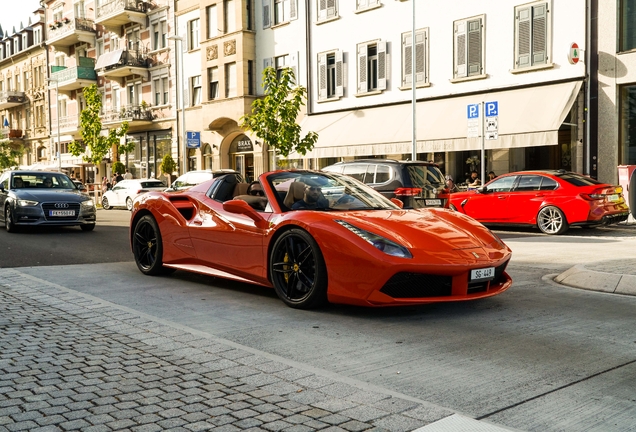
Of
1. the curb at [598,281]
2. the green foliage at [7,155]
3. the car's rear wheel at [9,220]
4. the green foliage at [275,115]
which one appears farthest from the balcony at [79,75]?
the curb at [598,281]

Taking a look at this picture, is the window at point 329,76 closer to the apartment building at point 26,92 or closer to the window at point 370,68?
the window at point 370,68

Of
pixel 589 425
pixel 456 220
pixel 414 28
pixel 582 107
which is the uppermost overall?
pixel 414 28

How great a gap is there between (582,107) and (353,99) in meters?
10.3

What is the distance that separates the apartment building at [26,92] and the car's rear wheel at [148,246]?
49.4m

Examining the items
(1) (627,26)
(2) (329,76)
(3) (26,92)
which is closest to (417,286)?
(1) (627,26)

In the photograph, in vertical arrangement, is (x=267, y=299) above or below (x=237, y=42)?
below

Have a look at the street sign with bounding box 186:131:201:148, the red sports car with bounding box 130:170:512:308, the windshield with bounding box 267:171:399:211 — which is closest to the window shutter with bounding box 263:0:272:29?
the street sign with bounding box 186:131:201:148

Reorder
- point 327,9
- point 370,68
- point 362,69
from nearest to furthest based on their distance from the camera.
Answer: point 370,68 < point 362,69 < point 327,9

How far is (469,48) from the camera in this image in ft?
77.9

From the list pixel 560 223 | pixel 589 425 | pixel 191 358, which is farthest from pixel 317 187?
pixel 560 223

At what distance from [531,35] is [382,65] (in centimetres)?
668

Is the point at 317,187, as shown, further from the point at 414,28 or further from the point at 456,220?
the point at 414,28

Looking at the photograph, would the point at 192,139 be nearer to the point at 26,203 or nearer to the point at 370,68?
the point at 370,68

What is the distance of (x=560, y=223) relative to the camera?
1505 centimetres
